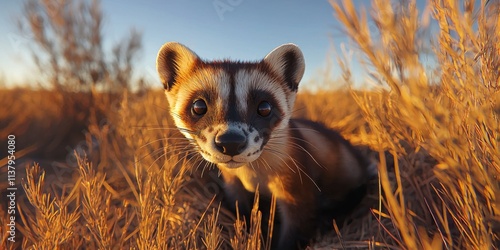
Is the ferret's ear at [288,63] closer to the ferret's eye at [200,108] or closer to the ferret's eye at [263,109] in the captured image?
the ferret's eye at [263,109]

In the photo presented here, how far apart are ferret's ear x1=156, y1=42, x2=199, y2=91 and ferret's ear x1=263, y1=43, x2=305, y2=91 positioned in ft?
1.97

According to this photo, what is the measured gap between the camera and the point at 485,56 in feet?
5.32

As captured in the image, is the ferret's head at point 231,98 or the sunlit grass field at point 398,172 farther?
the ferret's head at point 231,98

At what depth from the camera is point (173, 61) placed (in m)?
2.83

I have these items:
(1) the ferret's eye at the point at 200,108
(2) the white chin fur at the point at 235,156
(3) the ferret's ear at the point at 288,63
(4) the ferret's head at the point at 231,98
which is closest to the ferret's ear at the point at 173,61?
(4) the ferret's head at the point at 231,98

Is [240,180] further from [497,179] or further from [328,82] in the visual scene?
[328,82]

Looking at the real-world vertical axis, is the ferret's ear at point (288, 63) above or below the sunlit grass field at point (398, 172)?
above

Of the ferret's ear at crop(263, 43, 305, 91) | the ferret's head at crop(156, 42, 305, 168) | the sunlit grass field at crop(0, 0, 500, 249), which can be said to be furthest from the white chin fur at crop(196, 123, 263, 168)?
the ferret's ear at crop(263, 43, 305, 91)

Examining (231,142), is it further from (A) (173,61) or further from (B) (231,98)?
(A) (173,61)

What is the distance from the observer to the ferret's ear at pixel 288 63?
106 inches

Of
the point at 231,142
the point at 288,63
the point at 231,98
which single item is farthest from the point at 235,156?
the point at 288,63

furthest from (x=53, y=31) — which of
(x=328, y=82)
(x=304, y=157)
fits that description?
(x=304, y=157)

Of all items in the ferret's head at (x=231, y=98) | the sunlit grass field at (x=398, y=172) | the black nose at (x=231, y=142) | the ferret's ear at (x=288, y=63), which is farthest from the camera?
the ferret's ear at (x=288, y=63)

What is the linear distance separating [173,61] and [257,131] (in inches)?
40.8
